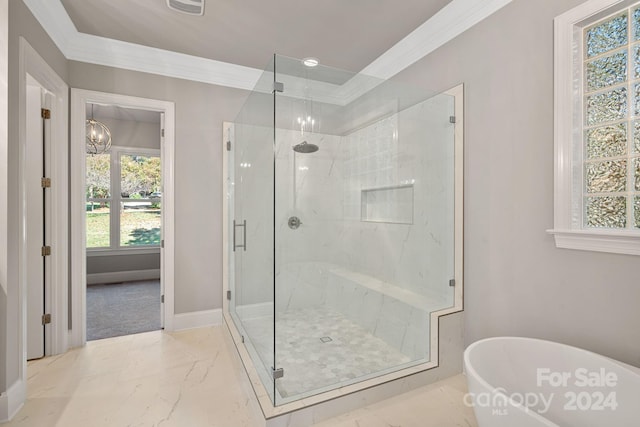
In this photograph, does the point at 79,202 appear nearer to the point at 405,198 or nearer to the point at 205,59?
the point at 205,59

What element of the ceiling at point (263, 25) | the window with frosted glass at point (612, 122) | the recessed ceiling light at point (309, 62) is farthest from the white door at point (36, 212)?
the window with frosted glass at point (612, 122)

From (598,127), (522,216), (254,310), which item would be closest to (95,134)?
(254,310)

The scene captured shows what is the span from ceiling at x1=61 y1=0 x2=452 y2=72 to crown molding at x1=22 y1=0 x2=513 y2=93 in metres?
0.07

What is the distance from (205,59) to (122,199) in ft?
11.2

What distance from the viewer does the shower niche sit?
6.66ft

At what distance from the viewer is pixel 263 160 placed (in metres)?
2.15

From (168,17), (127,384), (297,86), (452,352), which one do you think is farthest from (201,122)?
(452,352)

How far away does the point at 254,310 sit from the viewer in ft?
7.54

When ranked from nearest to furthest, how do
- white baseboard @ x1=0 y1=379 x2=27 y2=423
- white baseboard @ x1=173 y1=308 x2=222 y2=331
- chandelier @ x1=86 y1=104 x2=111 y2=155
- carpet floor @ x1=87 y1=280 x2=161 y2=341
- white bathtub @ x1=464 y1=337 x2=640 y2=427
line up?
white bathtub @ x1=464 y1=337 x2=640 y2=427
white baseboard @ x1=0 y1=379 x2=27 y2=423
white baseboard @ x1=173 y1=308 x2=222 y2=331
carpet floor @ x1=87 y1=280 x2=161 y2=341
chandelier @ x1=86 y1=104 x2=111 y2=155

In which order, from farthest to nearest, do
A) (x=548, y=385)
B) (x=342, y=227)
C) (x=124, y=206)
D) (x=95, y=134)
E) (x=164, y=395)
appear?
(x=124, y=206), (x=95, y=134), (x=342, y=227), (x=164, y=395), (x=548, y=385)

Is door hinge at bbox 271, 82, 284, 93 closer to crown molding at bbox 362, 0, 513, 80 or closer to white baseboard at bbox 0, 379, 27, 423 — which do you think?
crown molding at bbox 362, 0, 513, 80

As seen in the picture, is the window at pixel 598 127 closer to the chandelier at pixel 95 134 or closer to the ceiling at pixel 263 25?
the ceiling at pixel 263 25

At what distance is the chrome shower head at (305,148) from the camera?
2.29 meters

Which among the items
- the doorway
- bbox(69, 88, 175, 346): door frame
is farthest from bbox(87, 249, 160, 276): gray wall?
bbox(69, 88, 175, 346): door frame
